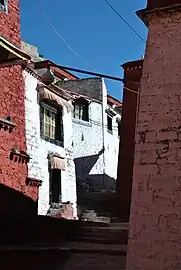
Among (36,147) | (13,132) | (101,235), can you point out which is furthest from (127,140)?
(13,132)

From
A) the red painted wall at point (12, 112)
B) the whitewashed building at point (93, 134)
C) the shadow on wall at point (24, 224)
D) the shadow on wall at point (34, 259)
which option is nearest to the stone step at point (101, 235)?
the shadow on wall at point (24, 224)

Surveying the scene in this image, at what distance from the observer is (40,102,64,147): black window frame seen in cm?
1597

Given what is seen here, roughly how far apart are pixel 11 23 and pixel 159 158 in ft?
24.7

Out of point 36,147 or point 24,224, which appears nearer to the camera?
point 24,224

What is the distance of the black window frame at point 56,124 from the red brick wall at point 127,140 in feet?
9.46

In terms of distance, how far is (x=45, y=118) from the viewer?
16344 millimetres

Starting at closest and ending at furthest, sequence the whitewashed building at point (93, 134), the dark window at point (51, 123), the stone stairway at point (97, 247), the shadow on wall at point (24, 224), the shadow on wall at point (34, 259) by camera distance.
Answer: the shadow on wall at point (34, 259), the stone stairway at point (97, 247), the shadow on wall at point (24, 224), the dark window at point (51, 123), the whitewashed building at point (93, 134)

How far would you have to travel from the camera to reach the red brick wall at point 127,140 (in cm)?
1516

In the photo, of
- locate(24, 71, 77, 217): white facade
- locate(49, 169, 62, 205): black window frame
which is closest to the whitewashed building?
locate(49, 169, 62, 205): black window frame

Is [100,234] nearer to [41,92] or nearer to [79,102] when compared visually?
[41,92]

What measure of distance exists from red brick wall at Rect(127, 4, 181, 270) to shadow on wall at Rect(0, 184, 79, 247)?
4781 mm

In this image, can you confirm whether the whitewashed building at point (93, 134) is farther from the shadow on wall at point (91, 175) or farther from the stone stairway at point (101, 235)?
the stone stairway at point (101, 235)

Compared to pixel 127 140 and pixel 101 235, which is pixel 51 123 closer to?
pixel 127 140

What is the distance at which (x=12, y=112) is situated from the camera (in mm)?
11078
